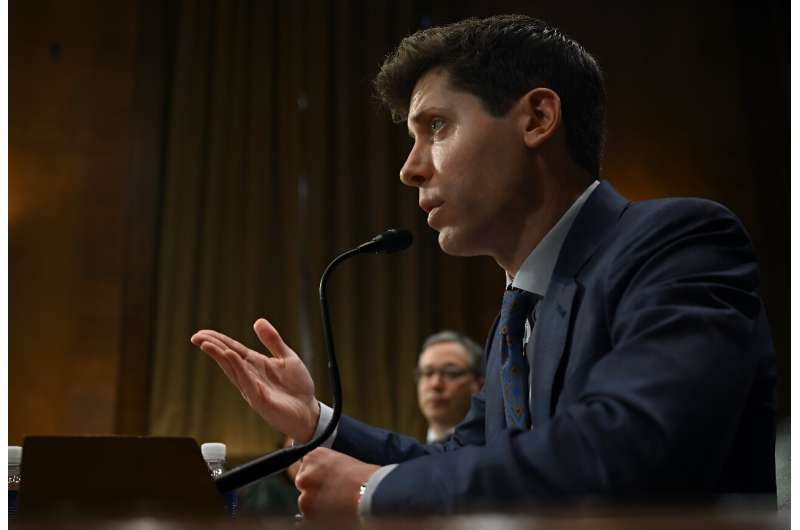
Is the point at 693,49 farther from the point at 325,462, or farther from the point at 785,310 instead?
the point at 325,462

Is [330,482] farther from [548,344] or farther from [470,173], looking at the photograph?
[470,173]

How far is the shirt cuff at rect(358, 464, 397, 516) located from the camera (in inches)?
40.6

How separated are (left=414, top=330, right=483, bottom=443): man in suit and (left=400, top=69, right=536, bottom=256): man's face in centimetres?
250

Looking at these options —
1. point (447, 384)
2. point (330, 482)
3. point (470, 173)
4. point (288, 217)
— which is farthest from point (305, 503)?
point (288, 217)

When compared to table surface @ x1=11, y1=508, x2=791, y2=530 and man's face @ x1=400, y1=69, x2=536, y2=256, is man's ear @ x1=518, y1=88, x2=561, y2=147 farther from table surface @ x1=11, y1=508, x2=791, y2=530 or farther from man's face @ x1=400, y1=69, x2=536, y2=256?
table surface @ x1=11, y1=508, x2=791, y2=530

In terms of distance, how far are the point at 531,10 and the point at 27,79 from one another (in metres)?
2.63

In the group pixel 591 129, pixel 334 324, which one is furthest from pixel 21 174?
pixel 591 129

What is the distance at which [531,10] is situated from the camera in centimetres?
474

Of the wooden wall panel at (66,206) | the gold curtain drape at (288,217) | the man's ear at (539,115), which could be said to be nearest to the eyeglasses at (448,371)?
the gold curtain drape at (288,217)

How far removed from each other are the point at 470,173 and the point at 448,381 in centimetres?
262

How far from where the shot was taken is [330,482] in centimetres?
108

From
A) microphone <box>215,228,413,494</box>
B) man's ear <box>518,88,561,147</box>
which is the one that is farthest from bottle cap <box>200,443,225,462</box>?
man's ear <box>518,88,561,147</box>

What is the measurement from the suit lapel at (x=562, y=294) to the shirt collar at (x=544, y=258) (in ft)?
0.17

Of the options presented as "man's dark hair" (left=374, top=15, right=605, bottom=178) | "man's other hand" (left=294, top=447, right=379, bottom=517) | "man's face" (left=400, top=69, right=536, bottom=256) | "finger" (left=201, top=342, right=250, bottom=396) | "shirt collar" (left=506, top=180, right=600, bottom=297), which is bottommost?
"man's other hand" (left=294, top=447, right=379, bottom=517)
